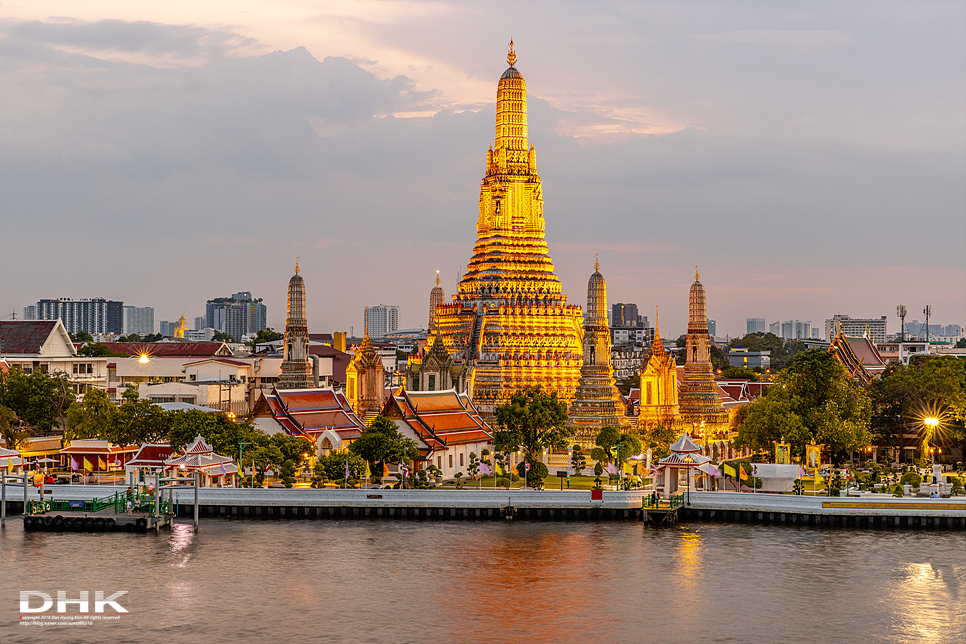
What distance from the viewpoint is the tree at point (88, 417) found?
8344 centimetres

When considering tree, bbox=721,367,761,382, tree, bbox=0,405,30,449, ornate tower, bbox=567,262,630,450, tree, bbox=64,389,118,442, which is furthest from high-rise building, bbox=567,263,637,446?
tree, bbox=721,367,761,382

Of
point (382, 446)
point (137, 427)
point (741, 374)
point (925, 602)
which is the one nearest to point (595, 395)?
point (382, 446)

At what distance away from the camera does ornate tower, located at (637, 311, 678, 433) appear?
93.2m

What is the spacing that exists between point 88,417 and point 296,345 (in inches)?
760

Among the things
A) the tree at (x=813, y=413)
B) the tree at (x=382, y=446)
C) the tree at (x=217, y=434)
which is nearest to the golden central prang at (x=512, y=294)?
the tree at (x=813, y=413)

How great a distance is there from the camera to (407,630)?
45469 mm

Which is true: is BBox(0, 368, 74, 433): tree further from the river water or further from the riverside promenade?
the river water

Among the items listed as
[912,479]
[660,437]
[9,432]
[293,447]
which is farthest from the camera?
[660,437]

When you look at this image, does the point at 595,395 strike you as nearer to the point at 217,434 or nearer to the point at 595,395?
the point at 595,395

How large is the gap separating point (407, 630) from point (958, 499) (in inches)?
1428

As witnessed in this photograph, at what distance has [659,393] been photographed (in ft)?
308

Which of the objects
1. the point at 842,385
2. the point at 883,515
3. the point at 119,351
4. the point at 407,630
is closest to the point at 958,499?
the point at 883,515

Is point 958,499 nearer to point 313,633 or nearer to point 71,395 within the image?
point 313,633

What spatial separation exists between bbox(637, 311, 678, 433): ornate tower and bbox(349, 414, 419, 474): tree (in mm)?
22572
